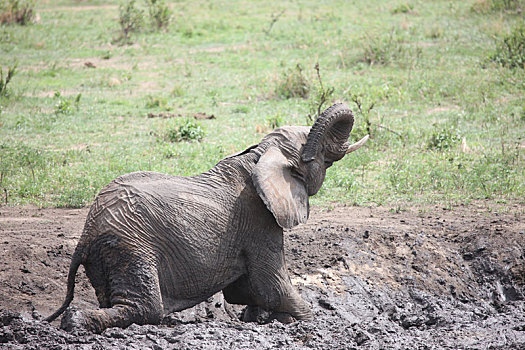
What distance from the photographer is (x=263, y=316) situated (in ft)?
19.0

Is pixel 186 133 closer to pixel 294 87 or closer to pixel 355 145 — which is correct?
pixel 294 87

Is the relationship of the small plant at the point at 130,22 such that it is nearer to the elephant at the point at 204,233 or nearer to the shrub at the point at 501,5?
the shrub at the point at 501,5

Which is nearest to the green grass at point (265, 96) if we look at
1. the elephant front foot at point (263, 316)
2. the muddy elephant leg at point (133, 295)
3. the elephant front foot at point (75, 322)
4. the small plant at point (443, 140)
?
the small plant at point (443, 140)

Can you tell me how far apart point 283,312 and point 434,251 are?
235 centimetres

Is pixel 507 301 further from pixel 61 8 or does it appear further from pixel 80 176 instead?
pixel 61 8

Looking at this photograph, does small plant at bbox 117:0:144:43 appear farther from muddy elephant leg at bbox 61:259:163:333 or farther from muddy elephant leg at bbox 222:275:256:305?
muddy elephant leg at bbox 61:259:163:333

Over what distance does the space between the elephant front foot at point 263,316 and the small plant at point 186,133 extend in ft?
18.4

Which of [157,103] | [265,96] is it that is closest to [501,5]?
[265,96]

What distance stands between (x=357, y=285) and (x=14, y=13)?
17072 mm

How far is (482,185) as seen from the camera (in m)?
9.10

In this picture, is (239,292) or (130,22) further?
(130,22)

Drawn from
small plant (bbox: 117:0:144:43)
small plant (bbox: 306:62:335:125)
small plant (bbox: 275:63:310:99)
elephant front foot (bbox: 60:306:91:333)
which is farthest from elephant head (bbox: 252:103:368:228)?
small plant (bbox: 117:0:144:43)

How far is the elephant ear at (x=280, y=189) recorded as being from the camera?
5.34m

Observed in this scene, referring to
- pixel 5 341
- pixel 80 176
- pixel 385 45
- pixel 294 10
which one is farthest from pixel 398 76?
pixel 5 341
